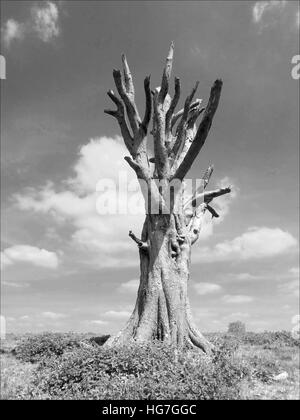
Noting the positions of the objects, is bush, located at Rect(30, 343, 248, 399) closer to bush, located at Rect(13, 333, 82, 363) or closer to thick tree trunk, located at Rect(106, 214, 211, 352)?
thick tree trunk, located at Rect(106, 214, 211, 352)

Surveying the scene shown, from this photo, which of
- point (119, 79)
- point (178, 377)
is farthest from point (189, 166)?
point (178, 377)

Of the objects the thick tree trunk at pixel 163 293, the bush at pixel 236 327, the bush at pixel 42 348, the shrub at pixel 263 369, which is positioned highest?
the thick tree trunk at pixel 163 293

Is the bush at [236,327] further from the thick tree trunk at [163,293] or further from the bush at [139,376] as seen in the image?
the bush at [139,376]

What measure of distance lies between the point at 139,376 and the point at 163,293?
18.1ft

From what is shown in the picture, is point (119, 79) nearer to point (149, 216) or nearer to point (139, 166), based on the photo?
point (139, 166)

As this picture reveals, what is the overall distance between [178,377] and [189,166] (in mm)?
7846

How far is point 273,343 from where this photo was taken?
1938 centimetres

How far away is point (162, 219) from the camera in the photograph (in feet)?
52.1

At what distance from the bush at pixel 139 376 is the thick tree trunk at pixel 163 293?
276 centimetres

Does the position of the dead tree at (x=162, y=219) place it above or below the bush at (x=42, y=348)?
above

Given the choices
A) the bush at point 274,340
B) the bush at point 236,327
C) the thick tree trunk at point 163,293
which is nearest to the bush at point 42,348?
the thick tree trunk at point 163,293

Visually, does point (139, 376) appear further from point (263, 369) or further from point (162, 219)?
point (162, 219)

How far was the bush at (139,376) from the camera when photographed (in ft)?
29.5

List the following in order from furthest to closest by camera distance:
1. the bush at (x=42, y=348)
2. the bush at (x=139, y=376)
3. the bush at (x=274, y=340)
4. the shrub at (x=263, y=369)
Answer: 1. the bush at (x=274, y=340)
2. the bush at (x=42, y=348)
3. the shrub at (x=263, y=369)
4. the bush at (x=139, y=376)
